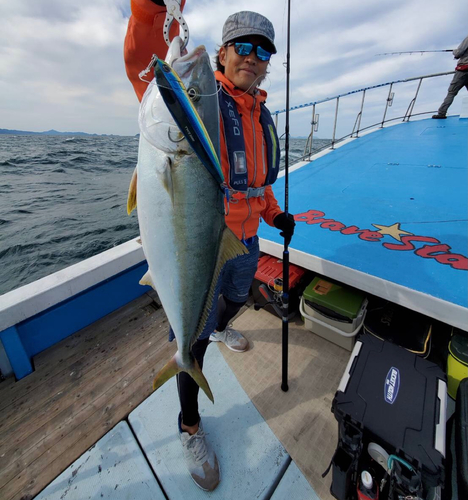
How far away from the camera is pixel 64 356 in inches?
106

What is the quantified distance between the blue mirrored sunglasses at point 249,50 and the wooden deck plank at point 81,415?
2660 mm

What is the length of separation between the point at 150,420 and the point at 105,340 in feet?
3.70

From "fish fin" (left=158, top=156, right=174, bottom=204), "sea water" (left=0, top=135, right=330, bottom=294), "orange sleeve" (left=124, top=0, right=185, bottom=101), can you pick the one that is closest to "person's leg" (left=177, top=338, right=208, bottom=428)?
"fish fin" (left=158, top=156, right=174, bottom=204)

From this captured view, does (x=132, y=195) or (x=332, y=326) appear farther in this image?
(x=332, y=326)

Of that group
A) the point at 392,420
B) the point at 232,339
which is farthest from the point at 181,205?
the point at 232,339

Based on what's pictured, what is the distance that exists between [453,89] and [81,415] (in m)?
12.2

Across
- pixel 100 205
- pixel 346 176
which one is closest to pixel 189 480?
pixel 346 176

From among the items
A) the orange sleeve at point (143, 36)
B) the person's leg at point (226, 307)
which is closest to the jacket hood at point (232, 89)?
the orange sleeve at point (143, 36)

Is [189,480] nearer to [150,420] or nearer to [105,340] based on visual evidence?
[150,420]

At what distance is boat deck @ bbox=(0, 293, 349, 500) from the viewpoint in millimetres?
1844

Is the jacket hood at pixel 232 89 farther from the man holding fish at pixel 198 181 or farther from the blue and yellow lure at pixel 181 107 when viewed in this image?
the blue and yellow lure at pixel 181 107

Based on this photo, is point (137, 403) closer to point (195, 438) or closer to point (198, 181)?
point (195, 438)

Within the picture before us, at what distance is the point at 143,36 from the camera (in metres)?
1.28

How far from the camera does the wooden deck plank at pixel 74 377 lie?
2.21 meters
